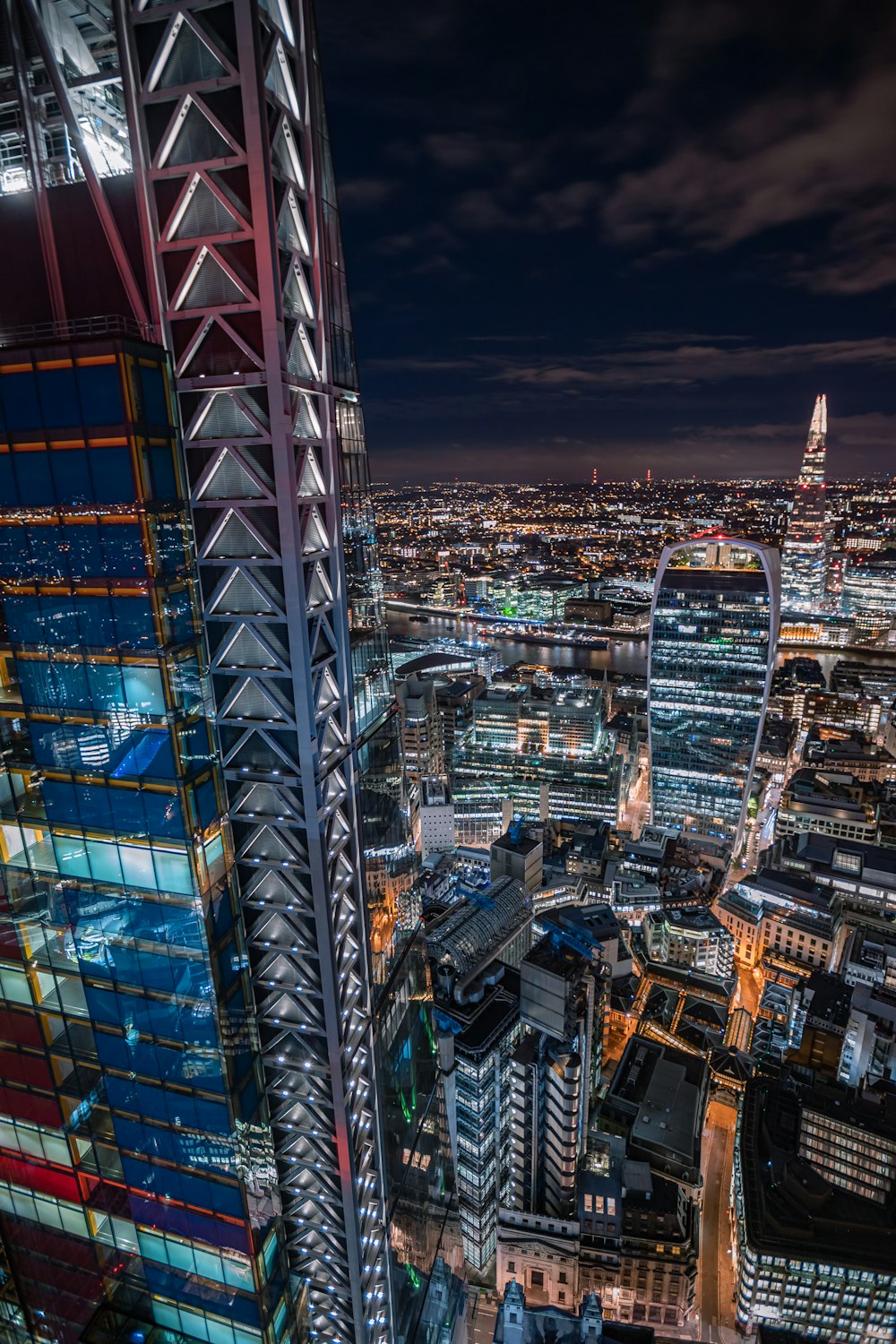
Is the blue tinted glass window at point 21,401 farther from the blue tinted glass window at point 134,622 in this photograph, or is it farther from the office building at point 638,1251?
the office building at point 638,1251

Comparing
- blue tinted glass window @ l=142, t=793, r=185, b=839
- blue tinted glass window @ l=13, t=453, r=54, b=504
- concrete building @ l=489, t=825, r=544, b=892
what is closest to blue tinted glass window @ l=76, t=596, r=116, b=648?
blue tinted glass window @ l=13, t=453, r=54, b=504

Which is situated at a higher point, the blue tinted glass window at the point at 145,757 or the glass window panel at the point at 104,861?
the blue tinted glass window at the point at 145,757

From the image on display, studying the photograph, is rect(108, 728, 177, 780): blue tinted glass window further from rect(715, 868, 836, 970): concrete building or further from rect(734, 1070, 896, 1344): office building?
rect(715, 868, 836, 970): concrete building

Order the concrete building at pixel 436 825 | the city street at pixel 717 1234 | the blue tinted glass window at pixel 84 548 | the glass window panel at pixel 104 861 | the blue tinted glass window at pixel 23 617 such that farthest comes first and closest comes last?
the concrete building at pixel 436 825 → the city street at pixel 717 1234 → the glass window panel at pixel 104 861 → the blue tinted glass window at pixel 23 617 → the blue tinted glass window at pixel 84 548

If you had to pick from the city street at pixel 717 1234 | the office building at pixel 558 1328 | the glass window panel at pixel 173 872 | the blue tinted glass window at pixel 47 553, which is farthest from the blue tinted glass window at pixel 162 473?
the city street at pixel 717 1234

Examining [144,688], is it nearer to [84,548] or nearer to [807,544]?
[84,548]

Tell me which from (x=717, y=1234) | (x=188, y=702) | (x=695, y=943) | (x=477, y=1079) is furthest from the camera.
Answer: (x=695, y=943)

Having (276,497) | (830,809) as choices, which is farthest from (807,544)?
(276,497)
